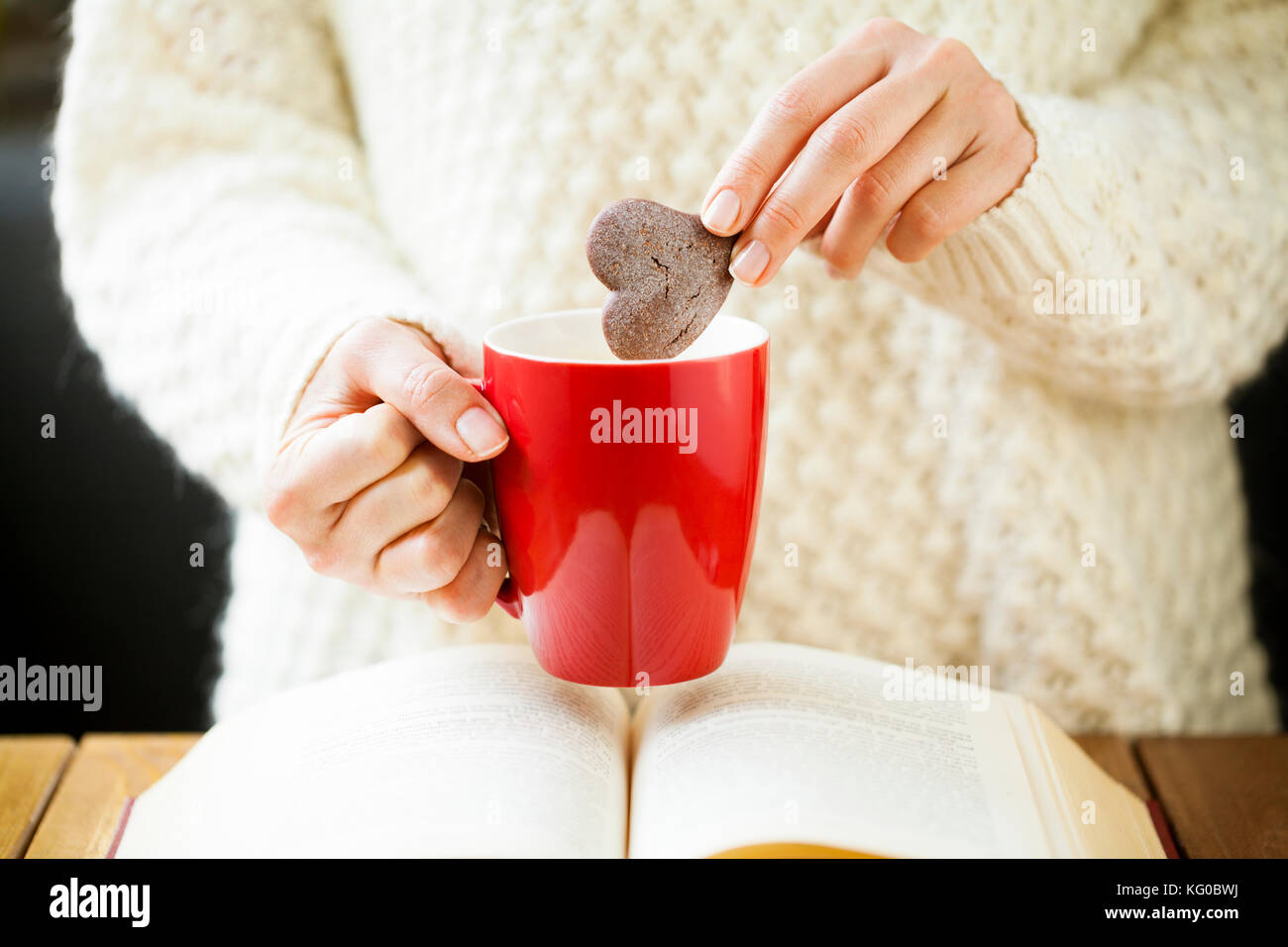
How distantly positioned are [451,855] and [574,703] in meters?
0.16

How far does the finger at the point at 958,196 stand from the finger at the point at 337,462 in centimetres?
32

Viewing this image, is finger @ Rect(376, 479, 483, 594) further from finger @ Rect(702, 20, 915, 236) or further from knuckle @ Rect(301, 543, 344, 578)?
finger @ Rect(702, 20, 915, 236)

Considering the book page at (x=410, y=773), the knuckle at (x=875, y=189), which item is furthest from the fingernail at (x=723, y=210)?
the book page at (x=410, y=773)

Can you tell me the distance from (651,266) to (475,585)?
0.23 m

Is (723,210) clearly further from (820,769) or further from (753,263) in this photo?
(820,769)

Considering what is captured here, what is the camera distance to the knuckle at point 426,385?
2.00ft

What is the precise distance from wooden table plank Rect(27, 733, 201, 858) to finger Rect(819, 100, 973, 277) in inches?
22.7

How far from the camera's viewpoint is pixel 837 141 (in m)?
0.58

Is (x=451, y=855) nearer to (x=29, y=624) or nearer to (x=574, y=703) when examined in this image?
(x=574, y=703)

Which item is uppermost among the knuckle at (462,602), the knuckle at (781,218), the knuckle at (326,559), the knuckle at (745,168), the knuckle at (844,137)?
the knuckle at (844,137)

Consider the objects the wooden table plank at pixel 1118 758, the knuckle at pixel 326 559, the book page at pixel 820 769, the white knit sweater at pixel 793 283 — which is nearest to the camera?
the book page at pixel 820 769

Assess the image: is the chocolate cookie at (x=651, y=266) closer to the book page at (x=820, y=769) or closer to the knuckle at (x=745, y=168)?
the knuckle at (x=745, y=168)

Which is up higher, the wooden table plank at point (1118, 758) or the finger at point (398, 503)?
the finger at point (398, 503)
